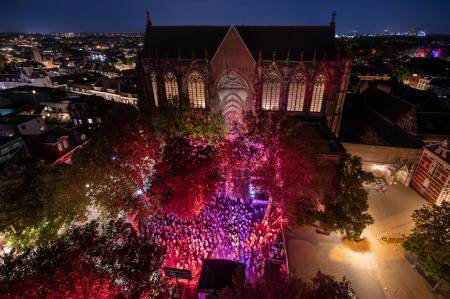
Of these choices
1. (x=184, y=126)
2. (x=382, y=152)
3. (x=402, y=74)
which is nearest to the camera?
(x=184, y=126)

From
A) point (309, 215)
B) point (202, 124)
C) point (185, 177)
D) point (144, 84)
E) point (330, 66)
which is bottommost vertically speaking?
point (309, 215)

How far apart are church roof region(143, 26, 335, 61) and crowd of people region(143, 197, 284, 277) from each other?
22.0 m

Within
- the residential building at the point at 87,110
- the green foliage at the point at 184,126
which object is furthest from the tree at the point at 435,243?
the residential building at the point at 87,110

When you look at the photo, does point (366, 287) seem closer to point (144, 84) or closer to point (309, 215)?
point (309, 215)

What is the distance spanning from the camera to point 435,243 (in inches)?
627

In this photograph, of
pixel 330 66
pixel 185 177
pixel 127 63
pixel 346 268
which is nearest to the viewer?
pixel 346 268

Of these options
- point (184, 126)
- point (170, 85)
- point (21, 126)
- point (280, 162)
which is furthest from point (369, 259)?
point (21, 126)

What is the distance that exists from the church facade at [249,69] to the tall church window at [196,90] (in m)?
0.14

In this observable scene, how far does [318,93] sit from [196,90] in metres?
18.0

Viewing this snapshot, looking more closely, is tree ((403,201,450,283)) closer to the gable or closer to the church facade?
the church facade

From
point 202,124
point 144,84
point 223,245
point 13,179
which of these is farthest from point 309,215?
point 144,84

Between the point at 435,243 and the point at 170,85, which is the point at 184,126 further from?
the point at 435,243

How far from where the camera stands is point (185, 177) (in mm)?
22031

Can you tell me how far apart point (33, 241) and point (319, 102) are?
36689 mm
